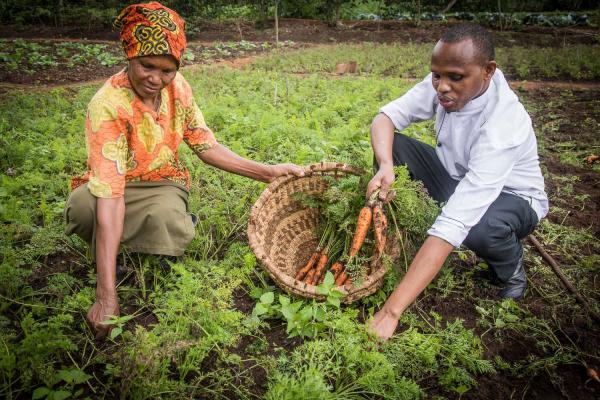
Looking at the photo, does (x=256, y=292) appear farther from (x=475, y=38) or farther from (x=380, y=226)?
(x=475, y=38)

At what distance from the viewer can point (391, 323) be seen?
7.53 feet

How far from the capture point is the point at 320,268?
286 centimetres

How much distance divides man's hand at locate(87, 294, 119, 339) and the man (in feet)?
4.81

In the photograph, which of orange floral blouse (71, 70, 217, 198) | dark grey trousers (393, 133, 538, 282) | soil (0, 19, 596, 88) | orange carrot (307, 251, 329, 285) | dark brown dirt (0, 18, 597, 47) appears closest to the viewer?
orange floral blouse (71, 70, 217, 198)

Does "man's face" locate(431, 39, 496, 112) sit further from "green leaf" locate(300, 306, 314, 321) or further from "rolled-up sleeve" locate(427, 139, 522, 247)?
"green leaf" locate(300, 306, 314, 321)

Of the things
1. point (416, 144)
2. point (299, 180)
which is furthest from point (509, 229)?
point (299, 180)

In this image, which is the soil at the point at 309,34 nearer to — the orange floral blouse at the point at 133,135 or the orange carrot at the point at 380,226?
the orange floral blouse at the point at 133,135

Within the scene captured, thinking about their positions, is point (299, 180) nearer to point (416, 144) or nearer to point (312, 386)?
point (416, 144)

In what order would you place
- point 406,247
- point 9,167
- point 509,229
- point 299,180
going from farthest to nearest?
point 9,167 < point 299,180 < point 406,247 < point 509,229

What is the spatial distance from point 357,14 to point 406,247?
1802cm

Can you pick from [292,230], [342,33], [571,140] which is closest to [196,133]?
[292,230]

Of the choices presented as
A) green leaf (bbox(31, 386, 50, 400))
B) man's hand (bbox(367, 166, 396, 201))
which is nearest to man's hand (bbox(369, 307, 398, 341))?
man's hand (bbox(367, 166, 396, 201))

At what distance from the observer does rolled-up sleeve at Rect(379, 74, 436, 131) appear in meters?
2.98

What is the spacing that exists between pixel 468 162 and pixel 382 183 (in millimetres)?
564
